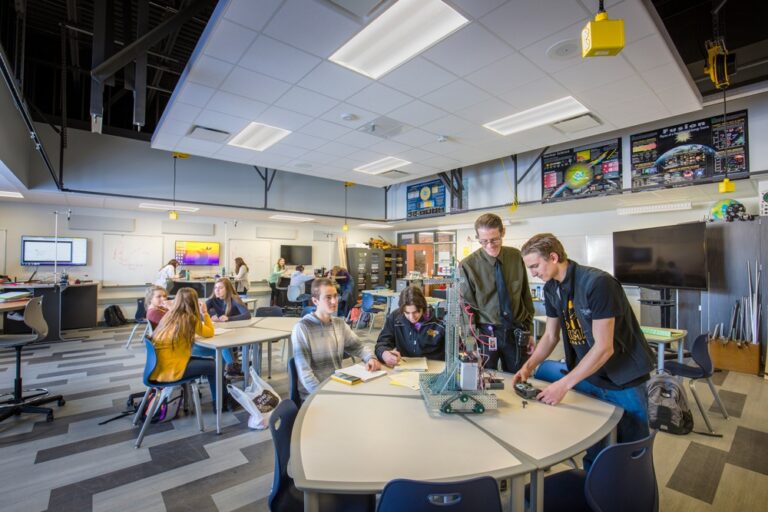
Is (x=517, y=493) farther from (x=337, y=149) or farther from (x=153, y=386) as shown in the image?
(x=337, y=149)

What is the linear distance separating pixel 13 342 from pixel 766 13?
837cm

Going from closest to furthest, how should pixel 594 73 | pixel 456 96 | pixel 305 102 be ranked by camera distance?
1. pixel 594 73
2. pixel 456 96
3. pixel 305 102

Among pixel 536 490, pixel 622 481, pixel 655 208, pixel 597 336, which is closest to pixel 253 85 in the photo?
pixel 597 336

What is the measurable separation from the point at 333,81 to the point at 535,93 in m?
2.00

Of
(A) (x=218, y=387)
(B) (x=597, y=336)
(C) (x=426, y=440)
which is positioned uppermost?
(B) (x=597, y=336)

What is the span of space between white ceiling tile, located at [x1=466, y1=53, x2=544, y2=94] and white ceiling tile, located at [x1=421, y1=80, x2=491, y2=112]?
10 cm

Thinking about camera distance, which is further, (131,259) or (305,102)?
(131,259)

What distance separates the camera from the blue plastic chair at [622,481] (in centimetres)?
117

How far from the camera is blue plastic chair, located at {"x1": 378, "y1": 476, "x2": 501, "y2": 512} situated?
0.95 metres

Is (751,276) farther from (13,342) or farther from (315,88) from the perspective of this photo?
(13,342)

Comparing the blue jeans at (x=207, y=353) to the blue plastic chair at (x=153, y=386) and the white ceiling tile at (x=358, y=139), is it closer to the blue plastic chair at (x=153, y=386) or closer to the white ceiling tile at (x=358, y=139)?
the blue plastic chair at (x=153, y=386)

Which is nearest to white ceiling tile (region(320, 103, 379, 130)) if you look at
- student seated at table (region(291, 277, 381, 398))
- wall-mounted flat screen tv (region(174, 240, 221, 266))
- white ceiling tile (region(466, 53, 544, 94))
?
white ceiling tile (region(466, 53, 544, 94))

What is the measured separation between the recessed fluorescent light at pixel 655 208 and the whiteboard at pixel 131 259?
32.4 feet

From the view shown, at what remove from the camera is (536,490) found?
3.92ft
